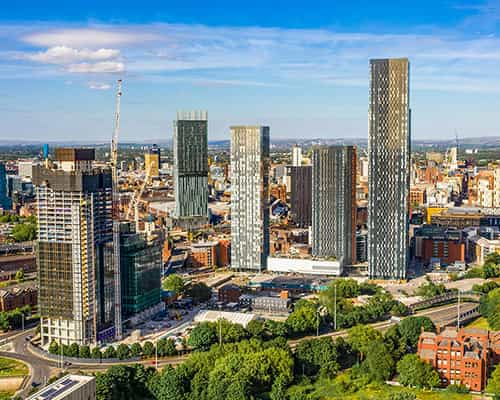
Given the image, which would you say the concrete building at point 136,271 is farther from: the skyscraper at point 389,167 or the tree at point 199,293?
the skyscraper at point 389,167

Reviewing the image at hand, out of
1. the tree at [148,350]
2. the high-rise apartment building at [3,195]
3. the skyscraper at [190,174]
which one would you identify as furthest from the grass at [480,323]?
Result: the high-rise apartment building at [3,195]

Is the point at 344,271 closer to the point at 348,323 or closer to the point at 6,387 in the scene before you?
the point at 348,323

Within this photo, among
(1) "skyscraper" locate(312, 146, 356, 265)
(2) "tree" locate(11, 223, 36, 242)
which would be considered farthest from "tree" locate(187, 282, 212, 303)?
(2) "tree" locate(11, 223, 36, 242)

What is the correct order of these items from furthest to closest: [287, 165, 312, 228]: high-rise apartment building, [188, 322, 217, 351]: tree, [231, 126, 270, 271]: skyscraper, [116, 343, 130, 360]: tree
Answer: [287, 165, 312, 228]: high-rise apartment building, [231, 126, 270, 271]: skyscraper, [188, 322, 217, 351]: tree, [116, 343, 130, 360]: tree

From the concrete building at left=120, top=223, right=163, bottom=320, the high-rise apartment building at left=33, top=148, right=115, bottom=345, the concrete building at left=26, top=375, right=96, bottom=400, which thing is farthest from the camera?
the concrete building at left=120, top=223, right=163, bottom=320

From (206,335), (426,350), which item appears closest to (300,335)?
(206,335)

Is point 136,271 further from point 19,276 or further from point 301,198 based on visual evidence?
point 301,198

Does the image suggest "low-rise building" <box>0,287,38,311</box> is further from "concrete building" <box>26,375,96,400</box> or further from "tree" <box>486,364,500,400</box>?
"tree" <box>486,364,500,400</box>
